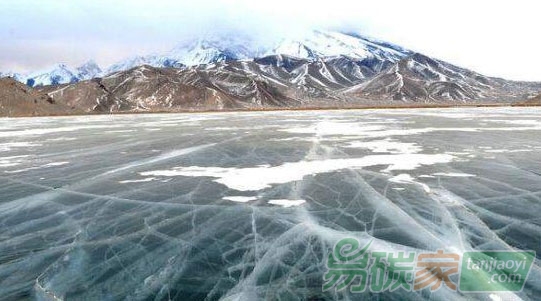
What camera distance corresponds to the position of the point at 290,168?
1234 cm

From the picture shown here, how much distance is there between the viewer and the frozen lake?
17.5 ft

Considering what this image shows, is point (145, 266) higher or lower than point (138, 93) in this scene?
higher

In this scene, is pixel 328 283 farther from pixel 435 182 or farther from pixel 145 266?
pixel 435 182

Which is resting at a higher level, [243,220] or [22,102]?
[243,220]

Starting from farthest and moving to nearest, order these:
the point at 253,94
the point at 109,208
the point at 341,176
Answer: the point at 253,94 → the point at 341,176 → the point at 109,208

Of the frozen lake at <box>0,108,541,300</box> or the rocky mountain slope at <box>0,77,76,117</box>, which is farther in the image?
the rocky mountain slope at <box>0,77,76,117</box>

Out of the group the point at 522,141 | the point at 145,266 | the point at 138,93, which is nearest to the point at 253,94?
the point at 138,93

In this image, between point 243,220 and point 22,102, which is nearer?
point 243,220

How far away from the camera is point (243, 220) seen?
24.8 ft

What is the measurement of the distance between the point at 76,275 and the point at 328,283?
292cm

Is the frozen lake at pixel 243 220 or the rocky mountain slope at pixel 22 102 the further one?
the rocky mountain slope at pixel 22 102

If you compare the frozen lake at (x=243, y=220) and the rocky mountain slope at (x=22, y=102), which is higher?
the frozen lake at (x=243, y=220)

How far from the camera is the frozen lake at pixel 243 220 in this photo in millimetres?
5344

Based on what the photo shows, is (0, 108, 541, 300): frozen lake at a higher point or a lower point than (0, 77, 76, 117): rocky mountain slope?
higher
